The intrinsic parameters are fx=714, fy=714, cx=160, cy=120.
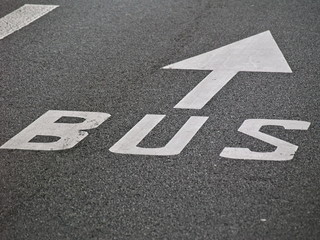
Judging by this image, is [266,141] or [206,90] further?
[206,90]

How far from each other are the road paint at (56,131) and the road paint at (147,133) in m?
0.33

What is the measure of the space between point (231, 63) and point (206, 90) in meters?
0.79

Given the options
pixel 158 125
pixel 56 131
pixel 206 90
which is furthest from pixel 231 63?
pixel 56 131

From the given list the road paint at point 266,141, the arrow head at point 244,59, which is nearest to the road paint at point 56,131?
the road paint at point 266,141

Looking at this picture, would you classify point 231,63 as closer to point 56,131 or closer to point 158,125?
point 158,125

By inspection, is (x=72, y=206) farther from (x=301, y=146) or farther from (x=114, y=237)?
(x=301, y=146)

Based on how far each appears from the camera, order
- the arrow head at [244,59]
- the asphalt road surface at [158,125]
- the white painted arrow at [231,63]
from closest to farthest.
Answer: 1. the asphalt road surface at [158,125]
2. the white painted arrow at [231,63]
3. the arrow head at [244,59]

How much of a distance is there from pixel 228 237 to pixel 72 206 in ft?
3.37

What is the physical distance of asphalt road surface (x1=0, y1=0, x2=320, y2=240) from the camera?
170 inches

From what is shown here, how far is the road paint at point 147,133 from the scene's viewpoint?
17.1ft

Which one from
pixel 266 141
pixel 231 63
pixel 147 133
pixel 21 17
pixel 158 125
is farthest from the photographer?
pixel 21 17

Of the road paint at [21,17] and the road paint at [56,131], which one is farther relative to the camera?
the road paint at [21,17]

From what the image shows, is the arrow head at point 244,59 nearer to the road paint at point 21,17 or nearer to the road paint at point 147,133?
the road paint at point 147,133

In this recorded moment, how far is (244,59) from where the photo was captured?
7.10 metres
